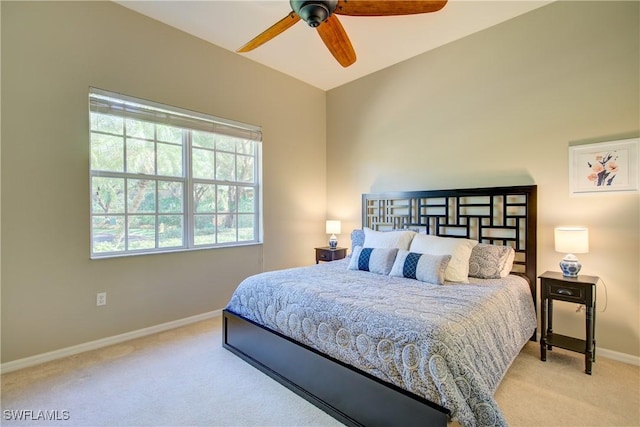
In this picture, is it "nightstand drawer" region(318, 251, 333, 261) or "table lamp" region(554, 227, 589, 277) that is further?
"nightstand drawer" region(318, 251, 333, 261)

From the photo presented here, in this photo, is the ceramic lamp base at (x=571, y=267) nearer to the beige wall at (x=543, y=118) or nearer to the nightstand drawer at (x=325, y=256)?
the beige wall at (x=543, y=118)

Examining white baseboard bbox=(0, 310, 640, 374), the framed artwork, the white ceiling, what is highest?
the white ceiling

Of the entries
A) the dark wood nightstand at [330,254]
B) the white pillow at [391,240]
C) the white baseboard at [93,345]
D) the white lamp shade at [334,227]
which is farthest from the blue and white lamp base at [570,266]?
the white baseboard at [93,345]

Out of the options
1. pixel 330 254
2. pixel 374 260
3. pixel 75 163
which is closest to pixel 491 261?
pixel 374 260

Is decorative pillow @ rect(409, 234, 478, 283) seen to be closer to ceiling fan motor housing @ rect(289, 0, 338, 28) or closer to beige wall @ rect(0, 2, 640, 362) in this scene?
beige wall @ rect(0, 2, 640, 362)

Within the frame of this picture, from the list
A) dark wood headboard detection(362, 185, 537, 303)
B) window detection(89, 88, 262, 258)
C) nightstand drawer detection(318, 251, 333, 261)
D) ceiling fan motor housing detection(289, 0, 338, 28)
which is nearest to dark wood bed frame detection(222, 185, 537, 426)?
dark wood headboard detection(362, 185, 537, 303)

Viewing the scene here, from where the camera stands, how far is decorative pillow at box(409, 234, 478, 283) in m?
2.67

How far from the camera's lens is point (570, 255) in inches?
104

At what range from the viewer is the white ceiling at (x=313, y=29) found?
9.32ft

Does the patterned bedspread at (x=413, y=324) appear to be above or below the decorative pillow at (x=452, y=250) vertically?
below

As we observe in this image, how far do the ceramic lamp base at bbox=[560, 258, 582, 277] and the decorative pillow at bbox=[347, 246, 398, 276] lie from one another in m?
1.38

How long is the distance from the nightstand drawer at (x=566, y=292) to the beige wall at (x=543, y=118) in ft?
1.37

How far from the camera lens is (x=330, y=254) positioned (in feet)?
13.7

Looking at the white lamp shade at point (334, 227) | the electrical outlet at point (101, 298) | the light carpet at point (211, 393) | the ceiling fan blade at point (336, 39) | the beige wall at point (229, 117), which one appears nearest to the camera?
the light carpet at point (211, 393)
